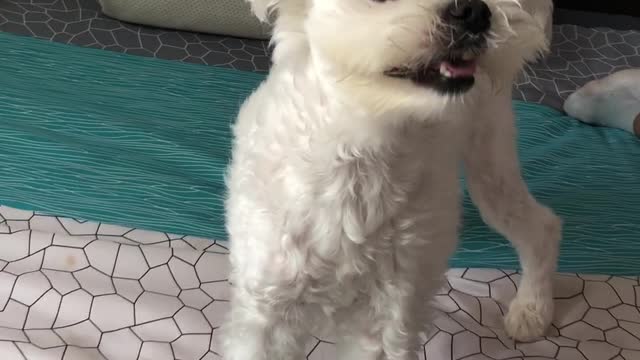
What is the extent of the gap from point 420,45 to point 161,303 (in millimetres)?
762

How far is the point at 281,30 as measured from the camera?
0.87 meters

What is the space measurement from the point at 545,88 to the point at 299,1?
1.34 metres

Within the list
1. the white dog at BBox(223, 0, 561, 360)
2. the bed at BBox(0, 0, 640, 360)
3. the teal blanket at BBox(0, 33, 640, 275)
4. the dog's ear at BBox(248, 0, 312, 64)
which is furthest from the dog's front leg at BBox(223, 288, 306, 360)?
the teal blanket at BBox(0, 33, 640, 275)

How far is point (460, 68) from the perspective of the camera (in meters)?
0.73

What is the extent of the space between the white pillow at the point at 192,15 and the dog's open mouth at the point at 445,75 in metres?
1.33

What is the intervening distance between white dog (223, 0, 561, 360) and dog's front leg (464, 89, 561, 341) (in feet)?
0.14

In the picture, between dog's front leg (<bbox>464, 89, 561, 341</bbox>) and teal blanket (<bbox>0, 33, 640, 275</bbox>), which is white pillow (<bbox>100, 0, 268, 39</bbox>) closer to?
teal blanket (<bbox>0, 33, 640, 275</bbox>)

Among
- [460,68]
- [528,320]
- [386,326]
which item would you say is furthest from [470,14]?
[528,320]

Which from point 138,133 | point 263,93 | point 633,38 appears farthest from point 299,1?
point 633,38

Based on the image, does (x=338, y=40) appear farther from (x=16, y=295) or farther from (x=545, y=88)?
(x=545, y=88)

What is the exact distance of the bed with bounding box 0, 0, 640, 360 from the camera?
4.18 ft

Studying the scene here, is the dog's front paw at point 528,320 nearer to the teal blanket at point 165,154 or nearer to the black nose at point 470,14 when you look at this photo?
the teal blanket at point 165,154

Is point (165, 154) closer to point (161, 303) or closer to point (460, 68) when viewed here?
point (161, 303)

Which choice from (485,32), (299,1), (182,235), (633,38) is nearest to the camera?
(485,32)
